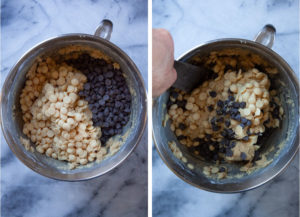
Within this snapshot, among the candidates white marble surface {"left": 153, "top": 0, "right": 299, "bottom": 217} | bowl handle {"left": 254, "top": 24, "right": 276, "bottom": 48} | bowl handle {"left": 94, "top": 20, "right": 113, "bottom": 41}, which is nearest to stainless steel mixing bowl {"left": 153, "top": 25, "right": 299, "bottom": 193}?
bowl handle {"left": 254, "top": 24, "right": 276, "bottom": 48}

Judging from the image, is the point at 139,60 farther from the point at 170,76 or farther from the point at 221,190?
the point at 221,190

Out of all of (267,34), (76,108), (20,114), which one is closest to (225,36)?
(267,34)

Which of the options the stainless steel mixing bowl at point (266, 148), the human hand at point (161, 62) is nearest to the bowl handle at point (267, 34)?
the stainless steel mixing bowl at point (266, 148)

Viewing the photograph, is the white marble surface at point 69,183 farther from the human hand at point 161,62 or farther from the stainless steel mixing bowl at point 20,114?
the human hand at point 161,62

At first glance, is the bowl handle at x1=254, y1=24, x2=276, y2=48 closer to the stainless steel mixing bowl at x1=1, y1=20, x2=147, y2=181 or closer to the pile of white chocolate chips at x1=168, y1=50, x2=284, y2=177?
the pile of white chocolate chips at x1=168, y1=50, x2=284, y2=177


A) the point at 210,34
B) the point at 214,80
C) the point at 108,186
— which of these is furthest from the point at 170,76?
the point at 108,186

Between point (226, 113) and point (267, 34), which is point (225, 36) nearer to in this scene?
point (267, 34)
